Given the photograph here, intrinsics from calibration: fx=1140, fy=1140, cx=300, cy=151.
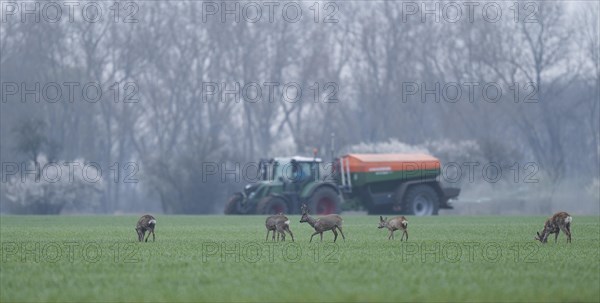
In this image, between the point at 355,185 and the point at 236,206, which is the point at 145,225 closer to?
the point at 355,185

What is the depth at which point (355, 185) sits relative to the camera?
150ft

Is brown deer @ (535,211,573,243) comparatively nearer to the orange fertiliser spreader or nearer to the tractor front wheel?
the orange fertiliser spreader

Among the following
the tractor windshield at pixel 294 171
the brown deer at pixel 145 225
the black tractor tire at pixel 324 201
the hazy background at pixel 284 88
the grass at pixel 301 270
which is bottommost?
the grass at pixel 301 270

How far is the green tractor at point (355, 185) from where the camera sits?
44.8 meters

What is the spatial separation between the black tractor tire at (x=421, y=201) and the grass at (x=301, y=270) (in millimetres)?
23447

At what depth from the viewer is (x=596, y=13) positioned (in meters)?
73.7

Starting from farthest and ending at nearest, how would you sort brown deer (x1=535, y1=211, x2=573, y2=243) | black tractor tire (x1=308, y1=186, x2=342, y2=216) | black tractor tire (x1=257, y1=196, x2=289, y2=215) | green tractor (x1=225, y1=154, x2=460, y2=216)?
green tractor (x1=225, y1=154, x2=460, y2=216) → black tractor tire (x1=257, y1=196, x2=289, y2=215) → black tractor tire (x1=308, y1=186, x2=342, y2=216) → brown deer (x1=535, y1=211, x2=573, y2=243)

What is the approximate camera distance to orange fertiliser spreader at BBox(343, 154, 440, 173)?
4538 centimetres

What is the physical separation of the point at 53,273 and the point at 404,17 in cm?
7052

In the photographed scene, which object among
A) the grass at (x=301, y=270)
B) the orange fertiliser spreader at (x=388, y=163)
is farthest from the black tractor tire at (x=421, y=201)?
the grass at (x=301, y=270)

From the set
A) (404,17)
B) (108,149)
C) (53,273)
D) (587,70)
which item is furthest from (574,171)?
(53,273)

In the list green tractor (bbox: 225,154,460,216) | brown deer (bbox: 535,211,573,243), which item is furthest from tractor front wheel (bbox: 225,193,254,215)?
brown deer (bbox: 535,211,573,243)

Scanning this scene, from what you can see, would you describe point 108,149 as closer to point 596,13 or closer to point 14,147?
point 14,147

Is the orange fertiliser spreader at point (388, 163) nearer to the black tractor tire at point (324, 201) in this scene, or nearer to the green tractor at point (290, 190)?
the green tractor at point (290, 190)
